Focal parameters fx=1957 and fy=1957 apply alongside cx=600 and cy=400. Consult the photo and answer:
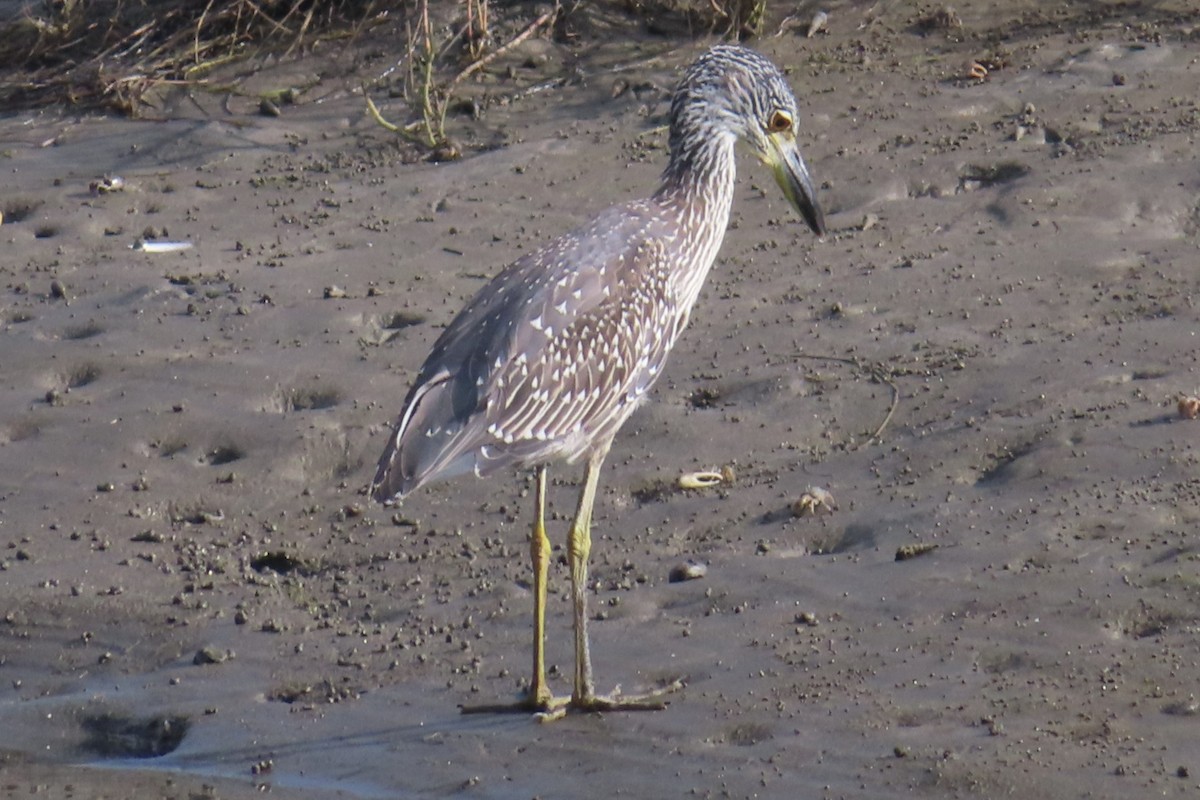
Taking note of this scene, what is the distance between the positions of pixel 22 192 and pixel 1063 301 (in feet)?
15.0

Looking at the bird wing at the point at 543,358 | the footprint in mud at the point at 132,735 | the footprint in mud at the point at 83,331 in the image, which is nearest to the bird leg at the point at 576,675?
the bird wing at the point at 543,358

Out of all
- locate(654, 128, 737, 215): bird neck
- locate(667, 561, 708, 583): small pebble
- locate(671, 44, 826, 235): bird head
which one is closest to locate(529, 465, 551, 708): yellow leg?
locate(667, 561, 708, 583): small pebble

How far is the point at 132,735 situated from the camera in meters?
5.70

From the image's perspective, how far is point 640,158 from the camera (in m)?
8.76

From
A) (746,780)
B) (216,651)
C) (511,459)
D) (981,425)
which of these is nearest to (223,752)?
(216,651)

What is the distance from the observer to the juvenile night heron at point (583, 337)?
17.7 ft

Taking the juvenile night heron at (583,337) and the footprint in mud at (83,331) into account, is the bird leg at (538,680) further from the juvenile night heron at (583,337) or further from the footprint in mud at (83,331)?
the footprint in mud at (83,331)

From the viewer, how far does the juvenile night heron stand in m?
5.41

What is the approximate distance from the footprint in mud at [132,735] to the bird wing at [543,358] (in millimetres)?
1011

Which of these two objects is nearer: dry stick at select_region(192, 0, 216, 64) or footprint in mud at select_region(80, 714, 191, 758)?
footprint in mud at select_region(80, 714, 191, 758)

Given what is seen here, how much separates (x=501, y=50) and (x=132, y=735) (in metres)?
4.66

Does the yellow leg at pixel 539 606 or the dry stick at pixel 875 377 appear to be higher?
the yellow leg at pixel 539 606

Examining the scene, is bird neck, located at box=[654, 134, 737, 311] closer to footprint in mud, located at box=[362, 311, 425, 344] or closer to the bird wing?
the bird wing

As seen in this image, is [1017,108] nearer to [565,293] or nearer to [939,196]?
[939,196]
